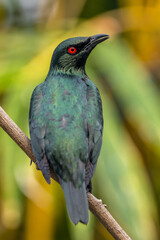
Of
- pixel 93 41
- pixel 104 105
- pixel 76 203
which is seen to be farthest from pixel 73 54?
pixel 76 203

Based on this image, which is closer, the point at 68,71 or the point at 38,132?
the point at 38,132

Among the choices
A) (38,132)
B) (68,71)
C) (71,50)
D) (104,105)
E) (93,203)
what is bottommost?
(93,203)

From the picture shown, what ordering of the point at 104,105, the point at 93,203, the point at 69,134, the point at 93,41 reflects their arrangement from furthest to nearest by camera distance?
1. the point at 104,105
2. the point at 93,41
3. the point at 69,134
4. the point at 93,203

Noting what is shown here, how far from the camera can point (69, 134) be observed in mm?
3404

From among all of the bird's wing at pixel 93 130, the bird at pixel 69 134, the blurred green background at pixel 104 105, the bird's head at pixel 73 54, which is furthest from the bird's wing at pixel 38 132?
the blurred green background at pixel 104 105

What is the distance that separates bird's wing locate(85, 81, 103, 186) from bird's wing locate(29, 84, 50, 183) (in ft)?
0.93

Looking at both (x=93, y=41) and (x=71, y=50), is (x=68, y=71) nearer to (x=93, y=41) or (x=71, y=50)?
(x=71, y=50)

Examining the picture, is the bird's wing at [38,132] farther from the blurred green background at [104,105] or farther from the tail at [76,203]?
the blurred green background at [104,105]

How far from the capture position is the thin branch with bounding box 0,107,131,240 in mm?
2850

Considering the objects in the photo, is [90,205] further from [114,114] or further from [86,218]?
[114,114]

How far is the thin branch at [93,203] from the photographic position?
2850mm

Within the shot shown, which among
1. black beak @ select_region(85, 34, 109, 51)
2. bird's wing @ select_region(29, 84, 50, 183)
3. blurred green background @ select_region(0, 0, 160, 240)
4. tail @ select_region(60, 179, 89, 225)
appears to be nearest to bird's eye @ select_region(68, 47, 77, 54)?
black beak @ select_region(85, 34, 109, 51)

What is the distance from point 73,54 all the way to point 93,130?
855 millimetres

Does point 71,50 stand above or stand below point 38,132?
above
